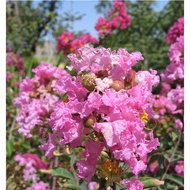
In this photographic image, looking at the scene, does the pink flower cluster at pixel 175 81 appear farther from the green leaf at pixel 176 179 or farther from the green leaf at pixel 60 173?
the green leaf at pixel 60 173

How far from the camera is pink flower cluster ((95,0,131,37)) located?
14.8ft

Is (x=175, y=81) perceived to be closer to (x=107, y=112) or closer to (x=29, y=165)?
(x=29, y=165)

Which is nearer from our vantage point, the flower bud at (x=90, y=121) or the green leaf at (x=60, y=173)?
the flower bud at (x=90, y=121)

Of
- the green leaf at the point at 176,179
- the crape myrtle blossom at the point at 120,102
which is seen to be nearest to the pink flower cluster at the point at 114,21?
the green leaf at the point at 176,179

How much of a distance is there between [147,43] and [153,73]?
7.14 m

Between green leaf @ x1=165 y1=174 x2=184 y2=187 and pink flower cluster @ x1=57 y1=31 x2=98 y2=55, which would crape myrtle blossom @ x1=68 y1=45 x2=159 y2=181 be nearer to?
green leaf @ x1=165 y1=174 x2=184 y2=187

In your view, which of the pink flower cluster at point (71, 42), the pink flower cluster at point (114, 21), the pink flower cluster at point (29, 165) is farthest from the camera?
the pink flower cluster at point (114, 21)

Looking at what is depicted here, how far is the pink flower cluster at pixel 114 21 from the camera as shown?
450 centimetres

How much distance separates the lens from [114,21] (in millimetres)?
4625

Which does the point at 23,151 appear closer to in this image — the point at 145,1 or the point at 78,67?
the point at 78,67

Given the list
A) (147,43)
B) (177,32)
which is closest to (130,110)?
(177,32)

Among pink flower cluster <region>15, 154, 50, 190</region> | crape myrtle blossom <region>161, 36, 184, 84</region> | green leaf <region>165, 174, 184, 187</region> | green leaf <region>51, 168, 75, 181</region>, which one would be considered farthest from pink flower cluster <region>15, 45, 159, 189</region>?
pink flower cluster <region>15, 154, 50, 190</region>

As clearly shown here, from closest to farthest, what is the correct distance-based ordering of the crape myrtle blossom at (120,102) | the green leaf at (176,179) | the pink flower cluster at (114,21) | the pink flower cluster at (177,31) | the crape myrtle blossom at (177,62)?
the crape myrtle blossom at (120,102) → the green leaf at (176,179) → the crape myrtle blossom at (177,62) → the pink flower cluster at (177,31) → the pink flower cluster at (114,21)

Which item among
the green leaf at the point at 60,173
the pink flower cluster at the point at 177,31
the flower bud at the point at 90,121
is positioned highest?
the pink flower cluster at the point at 177,31
